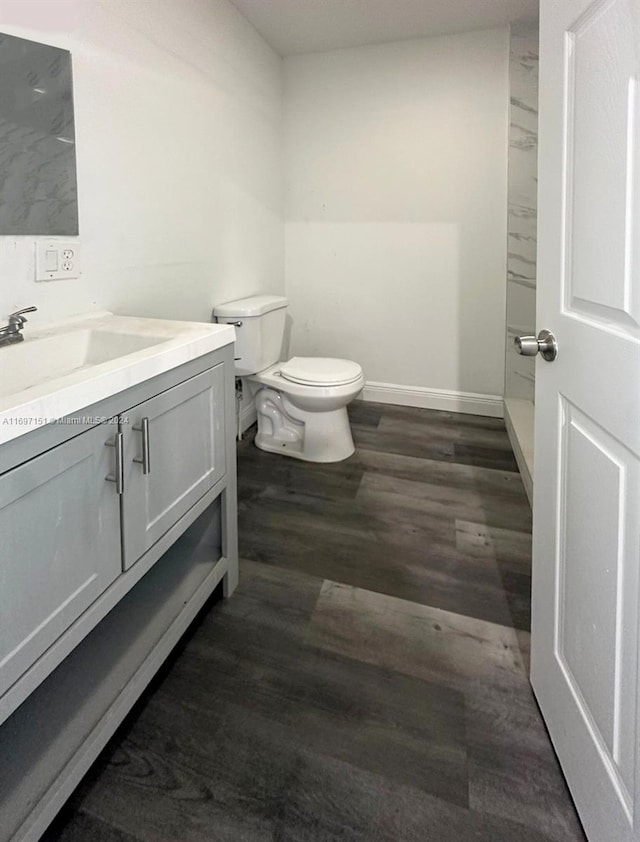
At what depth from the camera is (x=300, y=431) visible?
2643 mm

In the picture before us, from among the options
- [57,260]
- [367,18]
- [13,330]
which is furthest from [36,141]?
[367,18]

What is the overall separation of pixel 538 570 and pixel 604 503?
394mm

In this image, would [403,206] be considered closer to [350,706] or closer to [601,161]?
[601,161]

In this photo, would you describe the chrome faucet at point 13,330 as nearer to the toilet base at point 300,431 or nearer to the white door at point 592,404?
the white door at point 592,404

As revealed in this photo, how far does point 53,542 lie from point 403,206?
2.87m

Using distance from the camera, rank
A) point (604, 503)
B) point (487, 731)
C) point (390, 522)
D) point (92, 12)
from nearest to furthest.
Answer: point (604, 503)
point (487, 731)
point (92, 12)
point (390, 522)

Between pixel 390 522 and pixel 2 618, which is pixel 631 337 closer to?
pixel 2 618

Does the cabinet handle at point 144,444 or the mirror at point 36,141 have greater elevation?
the mirror at point 36,141

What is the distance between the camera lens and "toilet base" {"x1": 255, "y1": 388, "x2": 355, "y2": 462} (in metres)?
2.55

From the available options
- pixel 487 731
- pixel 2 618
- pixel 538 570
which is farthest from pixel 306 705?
pixel 2 618

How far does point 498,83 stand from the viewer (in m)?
2.79

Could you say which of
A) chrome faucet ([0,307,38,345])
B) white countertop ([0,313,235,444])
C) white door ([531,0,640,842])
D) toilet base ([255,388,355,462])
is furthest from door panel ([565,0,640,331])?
toilet base ([255,388,355,462])

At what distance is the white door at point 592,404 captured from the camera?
729mm

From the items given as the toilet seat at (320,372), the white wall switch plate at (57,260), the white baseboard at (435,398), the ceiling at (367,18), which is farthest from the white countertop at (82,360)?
the white baseboard at (435,398)
